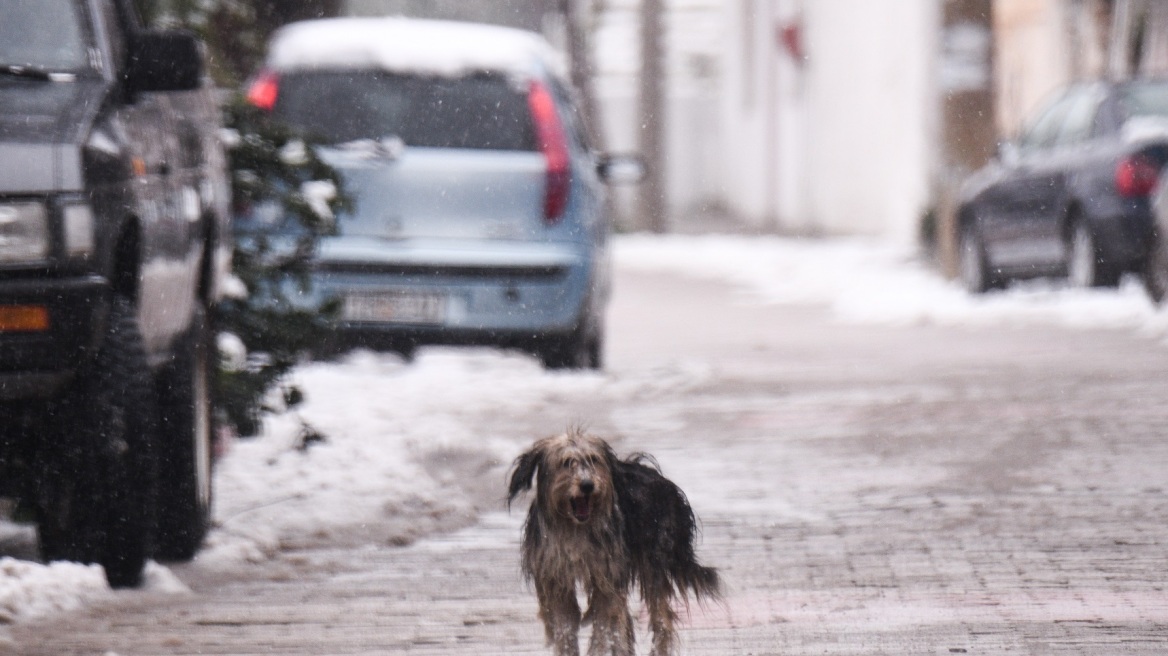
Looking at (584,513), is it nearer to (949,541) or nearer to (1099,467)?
(949,541)

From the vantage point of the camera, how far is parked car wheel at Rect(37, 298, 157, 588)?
605 centimetres

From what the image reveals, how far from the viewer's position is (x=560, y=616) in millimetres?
4984

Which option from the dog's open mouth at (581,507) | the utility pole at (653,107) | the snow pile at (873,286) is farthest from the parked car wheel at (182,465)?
the utility pole at (653,107)

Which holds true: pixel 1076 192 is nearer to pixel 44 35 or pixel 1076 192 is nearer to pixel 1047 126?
pixel 1047 126

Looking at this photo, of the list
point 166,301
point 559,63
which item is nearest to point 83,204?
point 166,301

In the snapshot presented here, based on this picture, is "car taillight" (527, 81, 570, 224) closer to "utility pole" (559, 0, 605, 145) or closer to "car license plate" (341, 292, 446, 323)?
"car license plate" (341, 292, 446, 323)

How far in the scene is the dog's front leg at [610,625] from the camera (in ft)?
16.3

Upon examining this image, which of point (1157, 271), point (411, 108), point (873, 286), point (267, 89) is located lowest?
point (873, 286)

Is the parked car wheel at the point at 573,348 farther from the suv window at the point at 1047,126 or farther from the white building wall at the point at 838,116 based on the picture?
the white building wall at the point at 838,116

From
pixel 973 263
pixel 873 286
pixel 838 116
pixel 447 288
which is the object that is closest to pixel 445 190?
pixel 447 288

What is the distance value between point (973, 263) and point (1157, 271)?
4365 mm

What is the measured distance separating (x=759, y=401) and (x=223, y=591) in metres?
5.41

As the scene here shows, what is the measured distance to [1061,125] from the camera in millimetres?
18156

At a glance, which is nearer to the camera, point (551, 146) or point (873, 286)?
point (551, 146)
